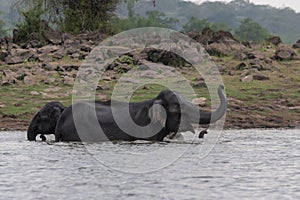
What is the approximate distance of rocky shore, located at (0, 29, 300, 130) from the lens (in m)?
19.9

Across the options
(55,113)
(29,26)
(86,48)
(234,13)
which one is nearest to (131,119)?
(55,113)

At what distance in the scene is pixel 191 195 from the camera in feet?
26.4

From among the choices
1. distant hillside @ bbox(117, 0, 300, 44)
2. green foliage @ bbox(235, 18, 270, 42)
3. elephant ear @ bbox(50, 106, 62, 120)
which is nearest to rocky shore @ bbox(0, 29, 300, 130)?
elephant ear @ bbox(50, 106, 62, 120)

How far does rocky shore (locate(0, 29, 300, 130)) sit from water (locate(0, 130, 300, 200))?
18.8ft

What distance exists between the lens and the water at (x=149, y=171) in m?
8.23

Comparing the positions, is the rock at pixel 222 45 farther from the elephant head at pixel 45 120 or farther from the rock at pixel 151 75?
the elephant head at pixel 45 120

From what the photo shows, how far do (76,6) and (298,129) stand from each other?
18.8 meters

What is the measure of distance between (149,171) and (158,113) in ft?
12.9

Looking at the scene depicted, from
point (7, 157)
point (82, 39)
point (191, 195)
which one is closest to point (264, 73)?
point (82, 39)

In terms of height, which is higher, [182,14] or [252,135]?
[182,14]

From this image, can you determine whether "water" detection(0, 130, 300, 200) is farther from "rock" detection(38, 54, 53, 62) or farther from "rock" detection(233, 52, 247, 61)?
"rock" detection(233, 52, 247, 61)

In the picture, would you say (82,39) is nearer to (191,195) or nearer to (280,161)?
(280,161)

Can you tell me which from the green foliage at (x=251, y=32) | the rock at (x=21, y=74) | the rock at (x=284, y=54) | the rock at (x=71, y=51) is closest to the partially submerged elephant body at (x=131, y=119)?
the rock at (x=21, y=74)

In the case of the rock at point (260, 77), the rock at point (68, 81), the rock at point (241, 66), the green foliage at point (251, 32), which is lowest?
the rock at point (68, 81)
